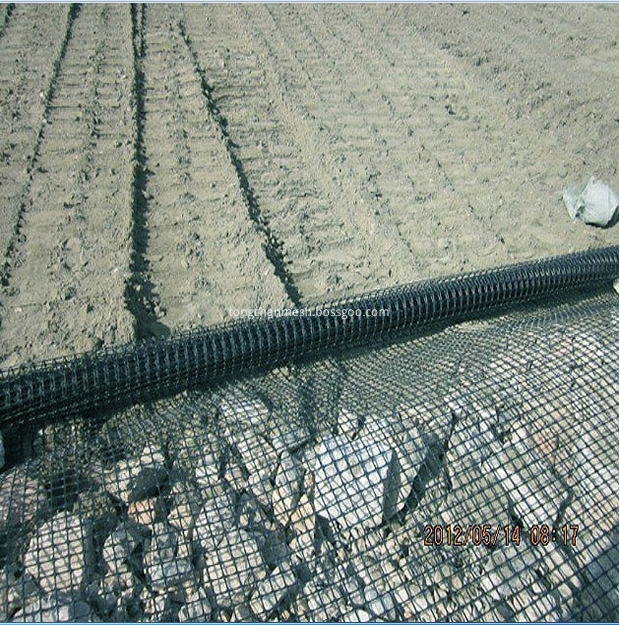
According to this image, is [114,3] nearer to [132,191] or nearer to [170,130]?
[170,130]

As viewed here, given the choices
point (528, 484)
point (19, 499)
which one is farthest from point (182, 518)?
point (528, 484)

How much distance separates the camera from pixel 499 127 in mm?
4855

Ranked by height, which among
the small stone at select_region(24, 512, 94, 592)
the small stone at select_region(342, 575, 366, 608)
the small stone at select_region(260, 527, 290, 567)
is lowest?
the small stone at select_region(260, 527, 290, 567)

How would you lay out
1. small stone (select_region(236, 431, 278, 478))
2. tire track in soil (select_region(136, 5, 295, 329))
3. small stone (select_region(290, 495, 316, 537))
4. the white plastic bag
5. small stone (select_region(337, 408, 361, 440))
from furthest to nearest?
1. the white plastic bag
2. tire track in soil (select_region(136, 5, 295, 329))
3. small stone (select_region(337, 408, 361, 440))
4. small stone (select_region(236, 431, 278, 478))
5. small stone (select_region(290, 495, 316, 537))

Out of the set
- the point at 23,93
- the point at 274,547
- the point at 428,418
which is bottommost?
the point at 274,547

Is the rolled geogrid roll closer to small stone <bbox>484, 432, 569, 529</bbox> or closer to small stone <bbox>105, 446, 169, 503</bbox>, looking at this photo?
small stone <bbox>105, 446, 169, 503</bbox>

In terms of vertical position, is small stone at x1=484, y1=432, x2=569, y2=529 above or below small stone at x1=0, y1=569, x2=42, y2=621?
below

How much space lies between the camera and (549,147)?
4.67 m

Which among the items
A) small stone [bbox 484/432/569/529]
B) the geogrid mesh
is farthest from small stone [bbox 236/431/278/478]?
small stone [bbox 484/432/569/529]

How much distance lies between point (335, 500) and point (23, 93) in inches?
163

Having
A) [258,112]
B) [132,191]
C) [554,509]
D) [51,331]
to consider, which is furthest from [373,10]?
[554,509]

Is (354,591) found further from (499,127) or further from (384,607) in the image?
(499,127)

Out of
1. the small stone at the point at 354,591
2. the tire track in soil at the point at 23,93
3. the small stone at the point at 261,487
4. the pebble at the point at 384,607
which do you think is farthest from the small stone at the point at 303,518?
the tire track in soil at the point at 23,93

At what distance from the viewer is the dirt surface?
3162 mm
